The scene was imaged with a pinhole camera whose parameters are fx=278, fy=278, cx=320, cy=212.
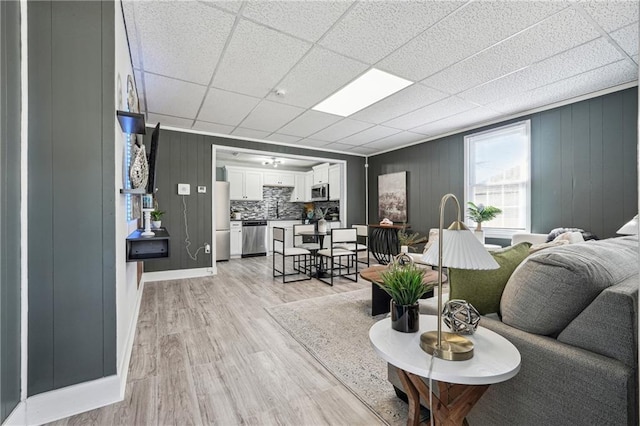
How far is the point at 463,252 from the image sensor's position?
977 millimetres

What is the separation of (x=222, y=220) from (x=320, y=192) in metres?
2.52

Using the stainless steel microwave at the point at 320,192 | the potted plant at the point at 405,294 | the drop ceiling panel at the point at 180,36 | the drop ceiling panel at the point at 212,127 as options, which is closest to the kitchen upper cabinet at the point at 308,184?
the stainless steel microwave at the point at 320,192

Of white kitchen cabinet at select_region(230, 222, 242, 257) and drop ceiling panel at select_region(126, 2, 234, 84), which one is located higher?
drop ceiling panel at select_region(126, 2, 234, 84)

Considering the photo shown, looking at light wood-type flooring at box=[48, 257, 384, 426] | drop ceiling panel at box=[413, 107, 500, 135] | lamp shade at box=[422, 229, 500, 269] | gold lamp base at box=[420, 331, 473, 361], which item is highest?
drop ceiling panel at box=[413, 107, 500, 135]

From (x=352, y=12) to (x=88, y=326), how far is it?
8.29ft

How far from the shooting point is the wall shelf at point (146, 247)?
6.94 feet

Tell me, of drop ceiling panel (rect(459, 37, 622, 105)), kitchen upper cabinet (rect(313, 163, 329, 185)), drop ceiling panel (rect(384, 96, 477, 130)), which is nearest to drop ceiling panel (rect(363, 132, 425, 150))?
drop ceiling panel (rect(384, 96, 477, 130))

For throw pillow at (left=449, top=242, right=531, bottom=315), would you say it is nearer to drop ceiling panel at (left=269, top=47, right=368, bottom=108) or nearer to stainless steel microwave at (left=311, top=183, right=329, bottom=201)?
drop ceiling panel at (left=269, top=47, right=368, bottom=108)

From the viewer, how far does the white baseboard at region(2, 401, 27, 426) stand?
126 centimetres

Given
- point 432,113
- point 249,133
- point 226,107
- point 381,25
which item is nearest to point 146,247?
point 226,107

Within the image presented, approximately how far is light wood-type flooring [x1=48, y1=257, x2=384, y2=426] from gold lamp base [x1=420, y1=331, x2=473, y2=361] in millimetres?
698

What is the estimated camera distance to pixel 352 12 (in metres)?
1.89

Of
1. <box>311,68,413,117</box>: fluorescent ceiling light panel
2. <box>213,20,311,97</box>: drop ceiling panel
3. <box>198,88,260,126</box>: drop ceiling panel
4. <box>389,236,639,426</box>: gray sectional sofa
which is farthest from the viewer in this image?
<box>198,88,260,126</box>: drop ceiling panel

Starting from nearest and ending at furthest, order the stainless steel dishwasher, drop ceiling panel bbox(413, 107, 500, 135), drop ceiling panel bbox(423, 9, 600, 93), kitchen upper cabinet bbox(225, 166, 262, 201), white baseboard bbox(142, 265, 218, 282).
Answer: drop ceiling panel bbox(423, 9, 600, 93)
drop ceiling panel bbox(413, 107, 500, 135)
white baseboard bbox(142, 265, 218, 282)
the stainless steel dishwasher
kitchen upper cabinet bbox(225, 166, 262, 201)
